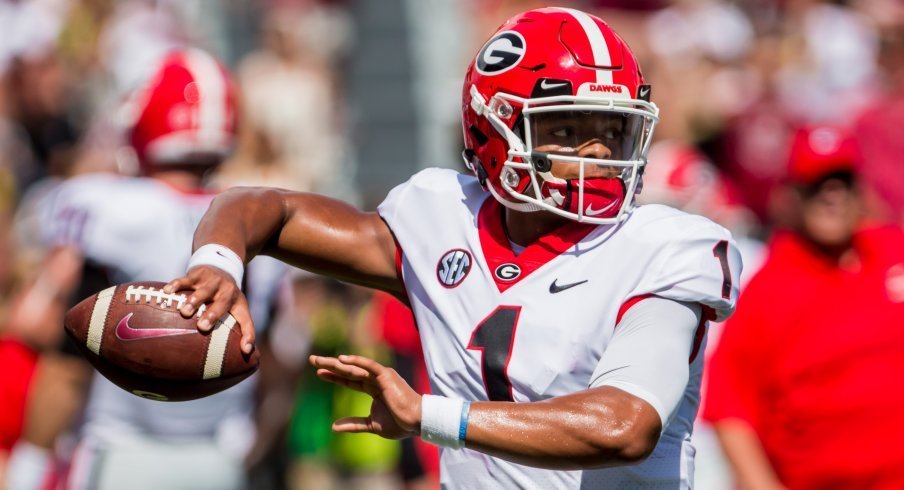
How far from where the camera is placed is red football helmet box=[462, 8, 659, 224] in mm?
3049

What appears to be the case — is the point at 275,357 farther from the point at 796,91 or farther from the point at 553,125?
the point at 796,91

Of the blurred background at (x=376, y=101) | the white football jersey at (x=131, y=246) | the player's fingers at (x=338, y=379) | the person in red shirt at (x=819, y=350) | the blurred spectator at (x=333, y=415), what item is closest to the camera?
the player's fingers at (x=338, y=379)

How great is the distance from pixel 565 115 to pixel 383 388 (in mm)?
803

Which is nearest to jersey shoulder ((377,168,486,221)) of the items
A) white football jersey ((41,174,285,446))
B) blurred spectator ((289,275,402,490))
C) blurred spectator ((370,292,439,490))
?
white football jersey ((41,174,285,446))

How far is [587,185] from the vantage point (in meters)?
3.04

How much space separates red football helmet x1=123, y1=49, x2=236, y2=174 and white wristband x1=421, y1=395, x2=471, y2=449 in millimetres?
2342

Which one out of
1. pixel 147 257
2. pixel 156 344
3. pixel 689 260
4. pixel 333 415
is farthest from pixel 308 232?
pixel 333 415

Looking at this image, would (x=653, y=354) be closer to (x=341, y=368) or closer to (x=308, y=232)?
(x=341, y=368)

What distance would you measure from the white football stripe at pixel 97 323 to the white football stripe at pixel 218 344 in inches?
9.5

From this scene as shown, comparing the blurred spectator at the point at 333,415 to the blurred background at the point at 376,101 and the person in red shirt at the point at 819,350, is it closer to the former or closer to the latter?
the blurred background at the point at 376,101

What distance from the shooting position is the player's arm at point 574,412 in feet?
8.53

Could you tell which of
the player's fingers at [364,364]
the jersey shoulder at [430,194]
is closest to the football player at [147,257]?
the jersey shoulder at [430,194]

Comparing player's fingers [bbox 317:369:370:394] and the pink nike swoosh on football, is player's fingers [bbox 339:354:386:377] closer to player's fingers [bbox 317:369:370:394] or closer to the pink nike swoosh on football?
player's fingers [bbox 317:369:370:394]

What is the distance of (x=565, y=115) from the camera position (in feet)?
10.2
